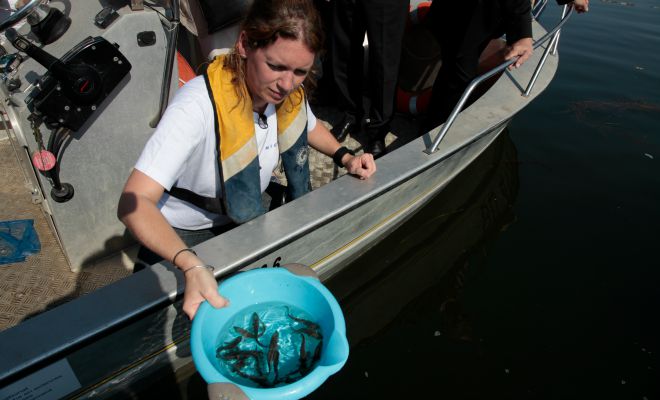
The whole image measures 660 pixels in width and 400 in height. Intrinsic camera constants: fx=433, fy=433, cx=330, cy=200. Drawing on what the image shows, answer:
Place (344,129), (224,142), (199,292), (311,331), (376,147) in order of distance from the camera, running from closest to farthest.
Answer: (199,292) < (311,331) < (224,142) < (376,147) < (344,129)

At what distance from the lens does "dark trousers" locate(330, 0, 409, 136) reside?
2875 millimetres

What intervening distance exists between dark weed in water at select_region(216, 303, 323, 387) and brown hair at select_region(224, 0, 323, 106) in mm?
955

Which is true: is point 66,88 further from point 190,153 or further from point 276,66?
point 276,66

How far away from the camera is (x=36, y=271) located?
7.26ft

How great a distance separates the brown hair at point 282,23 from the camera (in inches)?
57.7

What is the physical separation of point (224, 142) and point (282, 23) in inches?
19.2

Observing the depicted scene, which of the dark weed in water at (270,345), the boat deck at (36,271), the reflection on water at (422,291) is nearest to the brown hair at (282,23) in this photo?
the dark weed in water at (270,345)

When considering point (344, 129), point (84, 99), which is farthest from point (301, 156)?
point (344, 129)

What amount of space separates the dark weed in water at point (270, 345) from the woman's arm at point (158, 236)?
0.81ft

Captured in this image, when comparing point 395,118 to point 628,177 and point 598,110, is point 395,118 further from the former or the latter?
point 598,110

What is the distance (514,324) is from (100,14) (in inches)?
113

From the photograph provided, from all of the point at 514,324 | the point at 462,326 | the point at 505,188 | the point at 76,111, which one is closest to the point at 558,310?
the point at 514,324

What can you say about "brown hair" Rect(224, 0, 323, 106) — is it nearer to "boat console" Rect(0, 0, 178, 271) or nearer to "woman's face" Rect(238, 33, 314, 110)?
"woman's face" Rect(238, 33, 314, 110)

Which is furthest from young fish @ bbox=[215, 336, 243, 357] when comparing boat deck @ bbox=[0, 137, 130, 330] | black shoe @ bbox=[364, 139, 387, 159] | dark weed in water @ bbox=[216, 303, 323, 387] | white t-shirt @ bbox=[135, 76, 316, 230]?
black shoe @ bbox=[364, 139, 387, 159]
